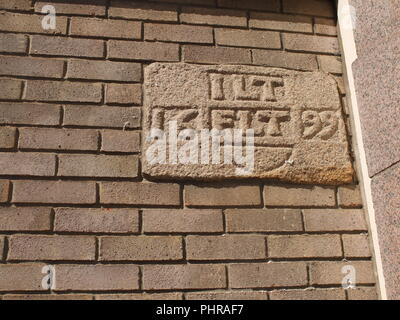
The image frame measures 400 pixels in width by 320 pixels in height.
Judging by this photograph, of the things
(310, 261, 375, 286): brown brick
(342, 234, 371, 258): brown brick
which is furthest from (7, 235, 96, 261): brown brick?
(342, 234, 371, 258): brown brick

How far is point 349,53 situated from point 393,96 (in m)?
0.40

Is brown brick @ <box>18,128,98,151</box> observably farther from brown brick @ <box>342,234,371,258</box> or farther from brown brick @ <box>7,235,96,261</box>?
brown brick @ <box>342,234,371,258</box>

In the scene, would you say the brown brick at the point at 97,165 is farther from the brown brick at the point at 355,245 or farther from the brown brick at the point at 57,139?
the brown brick at the point at 355,245

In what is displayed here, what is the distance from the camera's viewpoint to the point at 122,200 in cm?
184

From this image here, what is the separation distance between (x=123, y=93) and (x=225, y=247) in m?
0.72

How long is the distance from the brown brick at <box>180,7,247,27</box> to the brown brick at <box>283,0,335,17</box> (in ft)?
0.71

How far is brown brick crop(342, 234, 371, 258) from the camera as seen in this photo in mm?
1903

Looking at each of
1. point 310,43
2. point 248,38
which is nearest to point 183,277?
point 248,38

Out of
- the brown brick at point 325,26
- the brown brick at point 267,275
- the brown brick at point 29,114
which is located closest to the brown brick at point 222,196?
the brown brick at point 267,275

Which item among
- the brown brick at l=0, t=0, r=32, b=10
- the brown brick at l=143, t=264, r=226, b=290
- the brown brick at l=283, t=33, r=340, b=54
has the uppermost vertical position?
the brown brick at l=0, t=0, r=32, b=10

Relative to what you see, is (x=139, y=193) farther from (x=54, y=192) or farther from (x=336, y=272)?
(x=336, y=272)
